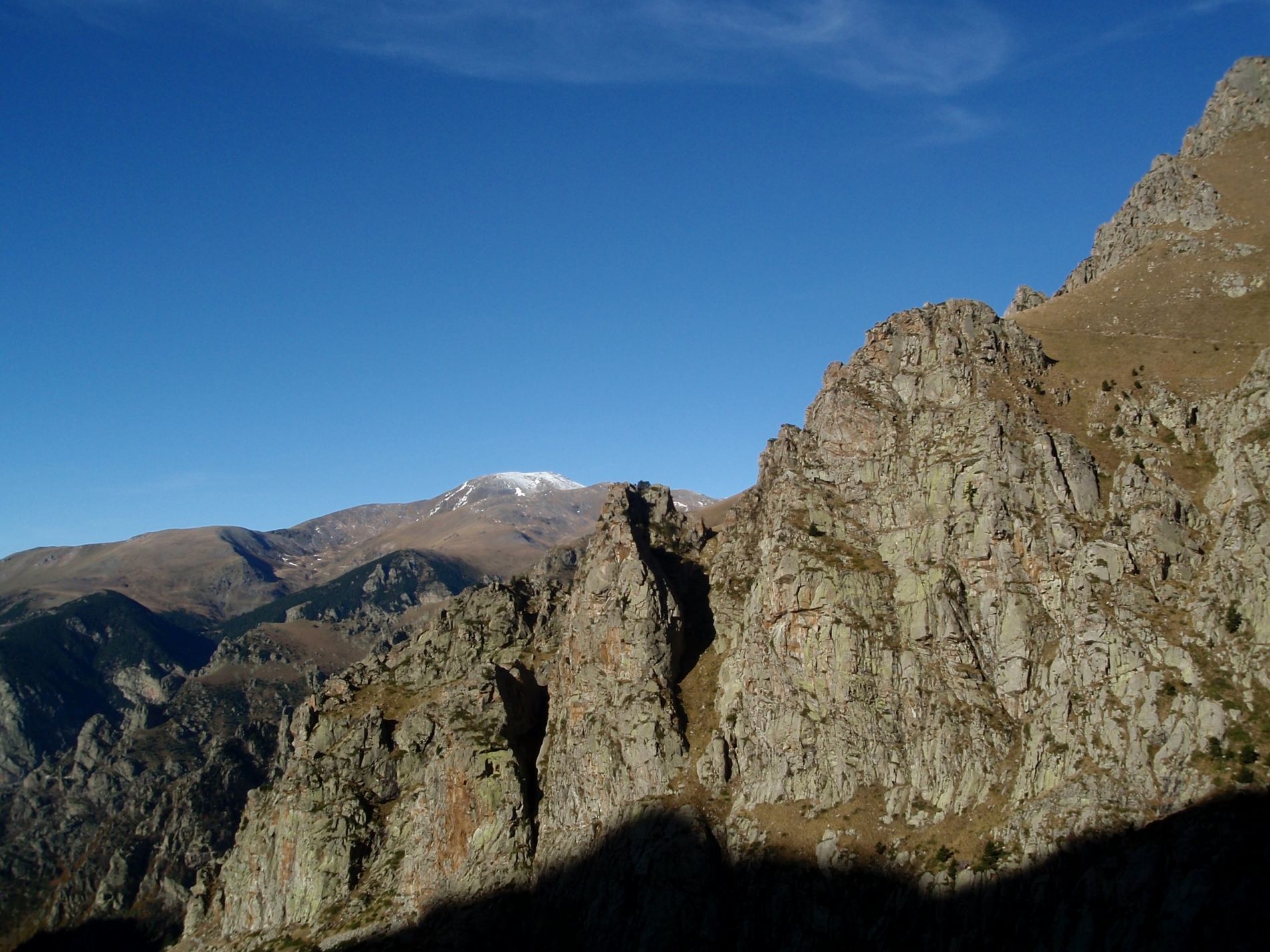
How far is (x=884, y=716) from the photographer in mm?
104750

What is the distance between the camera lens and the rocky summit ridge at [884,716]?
83.9 meters

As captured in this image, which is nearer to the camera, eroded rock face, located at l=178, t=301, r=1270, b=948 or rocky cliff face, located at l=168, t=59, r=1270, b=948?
rocky cliff face, located at l=168, t=59, r=1270, b=948

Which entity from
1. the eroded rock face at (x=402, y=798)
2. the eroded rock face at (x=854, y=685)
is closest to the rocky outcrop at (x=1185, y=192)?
the eroded rock face at (x=854, y=685)

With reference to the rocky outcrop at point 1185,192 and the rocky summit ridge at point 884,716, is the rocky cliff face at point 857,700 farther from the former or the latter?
the rocky outcrop at point 1185,192

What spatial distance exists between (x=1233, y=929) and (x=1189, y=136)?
569 ft

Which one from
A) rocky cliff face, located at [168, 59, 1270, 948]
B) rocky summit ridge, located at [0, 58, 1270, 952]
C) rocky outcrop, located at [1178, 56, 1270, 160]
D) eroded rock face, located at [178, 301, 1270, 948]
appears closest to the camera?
rocky summit ridge, located at [0, 58, 1270, 952]

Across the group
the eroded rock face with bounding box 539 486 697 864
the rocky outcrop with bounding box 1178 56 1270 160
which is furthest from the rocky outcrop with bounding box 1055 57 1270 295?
the eroded rock face with bounding box 539 486 697 864

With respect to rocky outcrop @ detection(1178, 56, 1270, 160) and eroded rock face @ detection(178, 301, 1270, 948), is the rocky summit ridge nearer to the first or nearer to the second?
eroded rock face @ detection(178, 301, 1270, 948)

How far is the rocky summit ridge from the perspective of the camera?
8388 cm

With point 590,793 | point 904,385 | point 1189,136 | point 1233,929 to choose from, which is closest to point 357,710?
point 590,793

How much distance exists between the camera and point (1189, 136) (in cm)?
19262

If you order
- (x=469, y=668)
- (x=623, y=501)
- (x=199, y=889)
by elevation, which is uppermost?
(x=623, y=501)

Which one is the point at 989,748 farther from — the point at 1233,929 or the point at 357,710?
the point at 357,710

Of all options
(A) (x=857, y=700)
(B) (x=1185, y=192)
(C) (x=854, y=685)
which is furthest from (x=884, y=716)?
(B) (x=1185, y=192)
